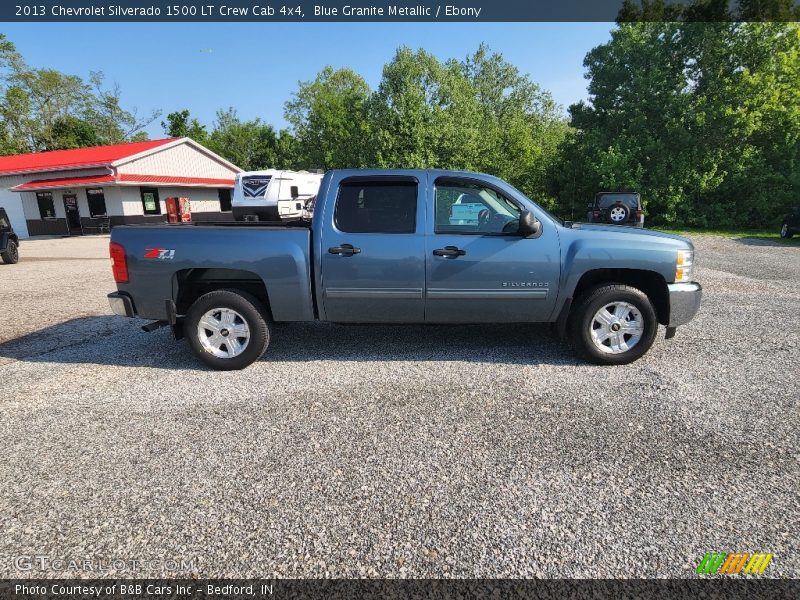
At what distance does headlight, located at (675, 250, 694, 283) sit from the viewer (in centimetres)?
442

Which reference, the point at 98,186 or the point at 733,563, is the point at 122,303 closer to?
the point at 733,563

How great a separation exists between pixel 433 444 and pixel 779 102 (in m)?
27.6

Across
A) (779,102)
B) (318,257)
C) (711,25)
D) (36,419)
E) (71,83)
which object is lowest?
(36,419)

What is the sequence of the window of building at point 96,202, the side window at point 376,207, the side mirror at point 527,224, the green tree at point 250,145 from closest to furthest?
the side mirror at point 527,224
the side window at point 376,207
the window of building at point 96,202
the green tree at point 250,145

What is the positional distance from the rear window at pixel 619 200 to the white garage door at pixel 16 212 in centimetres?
3120

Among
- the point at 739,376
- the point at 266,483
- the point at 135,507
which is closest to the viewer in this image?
the point at 135,507

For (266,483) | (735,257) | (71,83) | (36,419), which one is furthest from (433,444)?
(71,83)

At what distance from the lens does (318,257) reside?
4.38 meters

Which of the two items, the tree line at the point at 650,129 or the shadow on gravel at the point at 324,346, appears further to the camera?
the tree line at the point at 650,129

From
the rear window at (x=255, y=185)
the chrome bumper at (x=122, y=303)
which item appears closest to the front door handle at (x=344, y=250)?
the chrome bumper at (x=122, y=303)

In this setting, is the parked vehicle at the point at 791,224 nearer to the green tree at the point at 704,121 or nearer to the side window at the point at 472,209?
the green tree at the point at 704,121

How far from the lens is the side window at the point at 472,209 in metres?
4.47

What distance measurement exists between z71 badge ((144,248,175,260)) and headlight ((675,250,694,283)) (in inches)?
190

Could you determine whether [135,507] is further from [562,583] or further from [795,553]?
[795,553]
